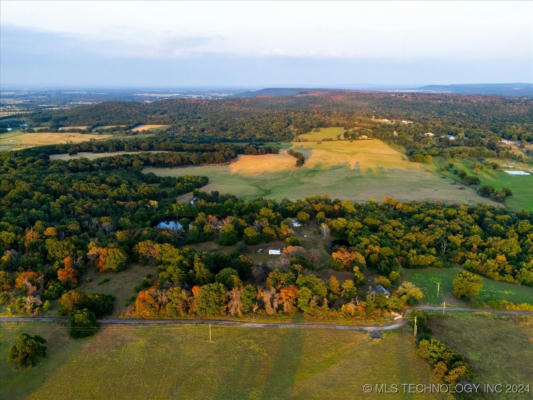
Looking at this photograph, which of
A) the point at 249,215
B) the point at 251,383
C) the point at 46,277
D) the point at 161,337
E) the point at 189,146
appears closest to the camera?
the point at 251,383

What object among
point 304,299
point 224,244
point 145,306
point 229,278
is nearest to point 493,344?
point 304,299

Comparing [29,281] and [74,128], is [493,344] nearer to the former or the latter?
[29,281]

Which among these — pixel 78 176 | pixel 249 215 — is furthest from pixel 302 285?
pixel 78 176

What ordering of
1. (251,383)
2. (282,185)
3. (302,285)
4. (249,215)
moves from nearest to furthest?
(251,383) < (302,285) < (249,215) < (282,185)

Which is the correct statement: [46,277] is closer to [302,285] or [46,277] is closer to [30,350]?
[30,350]

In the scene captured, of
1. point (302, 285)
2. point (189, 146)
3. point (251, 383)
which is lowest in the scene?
point (251, 383)

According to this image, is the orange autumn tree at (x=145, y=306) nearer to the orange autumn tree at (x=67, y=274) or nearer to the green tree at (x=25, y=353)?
the green tree at (x=25, y=353)
